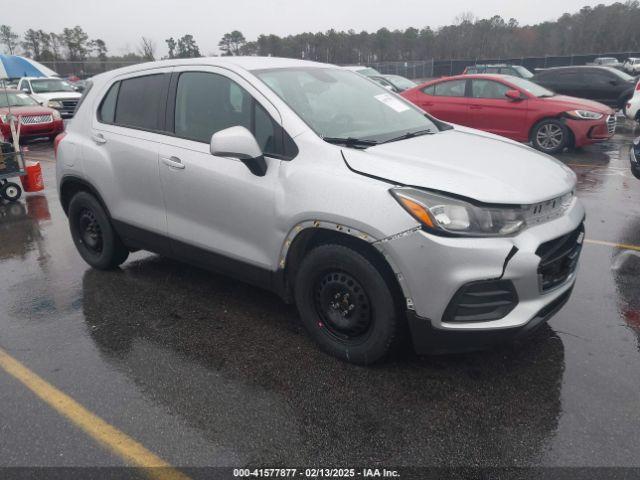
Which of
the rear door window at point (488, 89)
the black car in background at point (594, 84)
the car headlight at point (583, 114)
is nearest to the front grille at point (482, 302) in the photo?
the car headlight at point (583, 114)

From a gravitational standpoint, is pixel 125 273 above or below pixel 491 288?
below

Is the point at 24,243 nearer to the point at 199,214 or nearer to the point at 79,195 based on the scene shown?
the point at 79,195

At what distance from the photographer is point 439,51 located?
7688 cm

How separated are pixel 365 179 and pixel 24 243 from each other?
4843 millimetres

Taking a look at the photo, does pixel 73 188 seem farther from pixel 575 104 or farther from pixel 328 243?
pixel 575 104

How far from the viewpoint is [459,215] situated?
277 centimetres

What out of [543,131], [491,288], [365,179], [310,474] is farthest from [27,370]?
[543,131]

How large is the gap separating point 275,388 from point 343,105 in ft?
6.47

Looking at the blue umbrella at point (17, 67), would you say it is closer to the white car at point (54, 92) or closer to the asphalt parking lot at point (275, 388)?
the asphalt parking lot at point (275, 388)

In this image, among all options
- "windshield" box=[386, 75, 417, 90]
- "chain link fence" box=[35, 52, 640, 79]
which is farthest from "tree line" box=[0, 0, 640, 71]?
"windshield" box=[386, 75, 417, 90]

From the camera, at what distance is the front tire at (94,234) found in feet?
15.4

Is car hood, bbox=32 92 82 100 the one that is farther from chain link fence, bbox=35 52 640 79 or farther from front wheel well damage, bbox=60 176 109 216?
chain link fence, bbox=35 52 640 79

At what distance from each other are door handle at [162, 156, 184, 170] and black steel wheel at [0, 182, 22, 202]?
18.1ft

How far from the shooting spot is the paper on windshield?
408 centimetres
